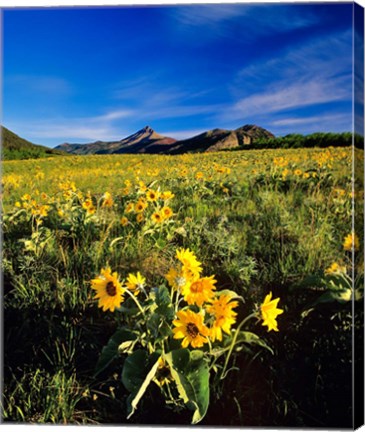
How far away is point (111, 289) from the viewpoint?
1752 mm

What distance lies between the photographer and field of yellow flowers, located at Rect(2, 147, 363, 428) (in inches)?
69.8

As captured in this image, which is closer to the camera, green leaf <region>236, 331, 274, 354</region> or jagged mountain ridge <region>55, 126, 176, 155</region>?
green leaf <region>236, 331, 274, 354</region>

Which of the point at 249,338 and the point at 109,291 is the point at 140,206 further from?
the point at 249,338

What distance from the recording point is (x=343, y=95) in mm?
1849

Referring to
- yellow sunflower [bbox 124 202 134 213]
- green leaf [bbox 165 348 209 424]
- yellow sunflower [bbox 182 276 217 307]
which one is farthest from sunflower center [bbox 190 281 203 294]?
yellow sunflower [bbox 124 202 134 213]

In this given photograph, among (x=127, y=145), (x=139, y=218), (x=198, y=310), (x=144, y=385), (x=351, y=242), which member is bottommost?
(x=144, y=385)

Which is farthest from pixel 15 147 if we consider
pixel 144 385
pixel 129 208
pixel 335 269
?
pixel 335 269

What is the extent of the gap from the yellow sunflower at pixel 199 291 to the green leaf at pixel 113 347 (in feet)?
0.87

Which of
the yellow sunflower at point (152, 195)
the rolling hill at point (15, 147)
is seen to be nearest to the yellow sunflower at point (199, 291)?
the yellow sunflower at point (152, 195)

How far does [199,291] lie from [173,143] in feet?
2.32

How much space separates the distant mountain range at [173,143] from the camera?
2012 millimetres

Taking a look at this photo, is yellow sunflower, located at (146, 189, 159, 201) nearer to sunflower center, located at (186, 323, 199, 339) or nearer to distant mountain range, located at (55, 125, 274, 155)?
distant mountain range, located at (55, 125, 274, 155)

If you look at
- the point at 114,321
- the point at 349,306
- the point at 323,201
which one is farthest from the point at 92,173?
the point at 349,306

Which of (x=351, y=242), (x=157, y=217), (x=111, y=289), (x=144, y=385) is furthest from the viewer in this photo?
(x=157, y=217)
